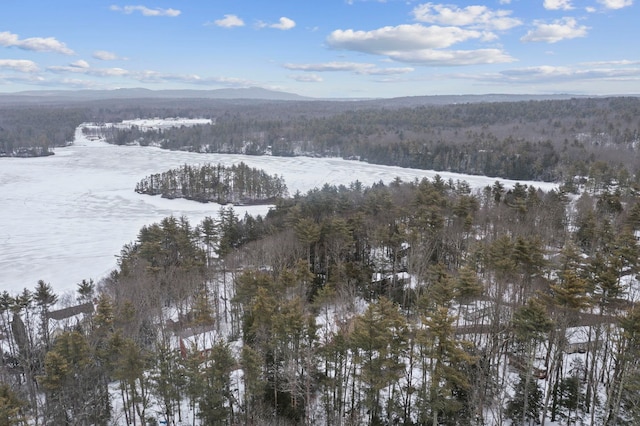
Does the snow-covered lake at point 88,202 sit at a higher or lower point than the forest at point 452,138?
lower

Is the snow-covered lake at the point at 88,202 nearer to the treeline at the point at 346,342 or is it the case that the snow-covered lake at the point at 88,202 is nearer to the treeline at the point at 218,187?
the treeline at the point at 218,187

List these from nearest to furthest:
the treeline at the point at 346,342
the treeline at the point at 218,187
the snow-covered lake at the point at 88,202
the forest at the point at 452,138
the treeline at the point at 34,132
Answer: the treeline at the point at 346,342 → the snow-covered lake at the point at 88,202 → the treeline at the point at 218,187 → the forest at the point at 452,138 → the treeline at the point at 34,132

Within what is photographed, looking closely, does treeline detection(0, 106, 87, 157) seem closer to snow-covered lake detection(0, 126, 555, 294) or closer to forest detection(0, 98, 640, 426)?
snow-covered lake detection(0, 126, 555, 294)

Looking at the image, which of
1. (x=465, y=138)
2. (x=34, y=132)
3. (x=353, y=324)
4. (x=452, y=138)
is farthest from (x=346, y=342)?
(x=34, y=132)

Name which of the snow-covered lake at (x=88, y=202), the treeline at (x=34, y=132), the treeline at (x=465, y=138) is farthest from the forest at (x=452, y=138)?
the snow-covered lake at (x=88, y=202)

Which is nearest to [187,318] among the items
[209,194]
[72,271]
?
[72,271]

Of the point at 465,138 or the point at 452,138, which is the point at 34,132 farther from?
the point at 465,138
